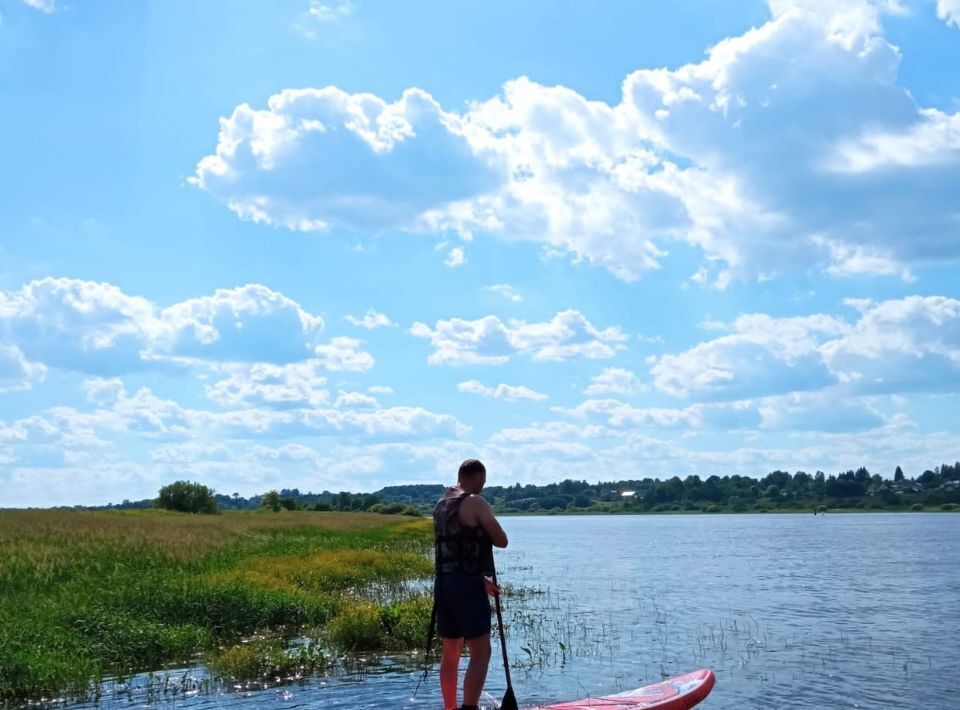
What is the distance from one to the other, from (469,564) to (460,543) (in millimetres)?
271

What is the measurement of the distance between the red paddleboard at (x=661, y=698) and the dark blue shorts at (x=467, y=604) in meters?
2.42

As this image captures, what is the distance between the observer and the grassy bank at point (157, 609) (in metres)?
15.7

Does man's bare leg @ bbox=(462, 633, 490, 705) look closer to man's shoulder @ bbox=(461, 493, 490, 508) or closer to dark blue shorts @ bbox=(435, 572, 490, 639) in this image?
dark blue shorts @ bbox=(435, 572, 490, 639)

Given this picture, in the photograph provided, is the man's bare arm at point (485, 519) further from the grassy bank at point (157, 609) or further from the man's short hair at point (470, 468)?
the grassy bank at point (157, 609)

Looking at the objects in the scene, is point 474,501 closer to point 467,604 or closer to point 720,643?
point 467,604

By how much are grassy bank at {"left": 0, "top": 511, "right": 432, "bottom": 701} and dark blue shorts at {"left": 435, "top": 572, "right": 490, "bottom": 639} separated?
7.03 metres

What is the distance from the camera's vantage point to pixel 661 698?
12.5 metres

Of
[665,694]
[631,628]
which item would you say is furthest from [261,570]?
[665,694]

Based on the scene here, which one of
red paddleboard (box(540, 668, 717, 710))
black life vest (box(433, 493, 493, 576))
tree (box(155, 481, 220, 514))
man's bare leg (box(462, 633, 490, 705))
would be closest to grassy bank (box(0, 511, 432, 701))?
red paddleboard (box(540, 668, 717, 710))

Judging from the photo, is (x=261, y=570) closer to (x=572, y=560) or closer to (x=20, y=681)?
(x=20, y=681)

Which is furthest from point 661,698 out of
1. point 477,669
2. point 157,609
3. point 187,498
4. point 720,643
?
point 187,498

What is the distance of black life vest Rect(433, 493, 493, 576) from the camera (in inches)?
408

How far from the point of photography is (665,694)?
41.7 ft

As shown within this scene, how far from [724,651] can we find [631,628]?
3.98 meters
